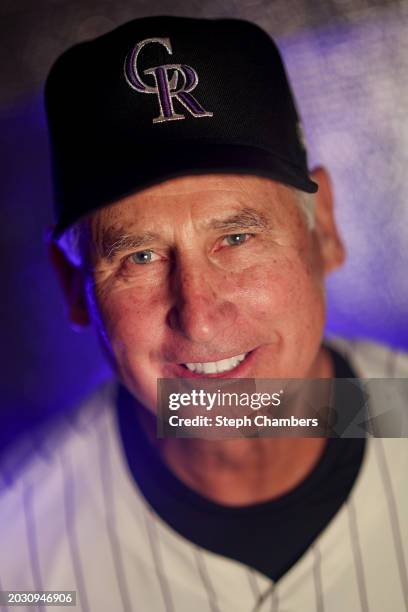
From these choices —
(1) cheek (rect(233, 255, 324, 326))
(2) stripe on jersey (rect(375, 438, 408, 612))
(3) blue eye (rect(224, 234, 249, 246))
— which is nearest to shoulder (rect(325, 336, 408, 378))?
(2) stripe on jersey (rect(375, 438, 408, 612))

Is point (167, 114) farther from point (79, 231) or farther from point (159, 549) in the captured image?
point (159, 549)

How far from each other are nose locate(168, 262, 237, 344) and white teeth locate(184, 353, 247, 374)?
7cm

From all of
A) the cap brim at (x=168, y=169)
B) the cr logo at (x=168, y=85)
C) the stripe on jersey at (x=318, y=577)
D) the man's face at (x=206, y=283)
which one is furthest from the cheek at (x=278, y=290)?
the stripe on jersey at (x=318, y=577)

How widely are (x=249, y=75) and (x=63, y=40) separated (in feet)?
1.55

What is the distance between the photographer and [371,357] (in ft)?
3.84

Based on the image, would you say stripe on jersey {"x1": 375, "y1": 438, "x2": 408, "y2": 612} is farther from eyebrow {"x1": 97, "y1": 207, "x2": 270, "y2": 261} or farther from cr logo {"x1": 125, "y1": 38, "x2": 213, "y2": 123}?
cr logo {"x1": 125, "y1": 38, "x2": 213, "y2": 123}

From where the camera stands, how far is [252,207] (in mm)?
885

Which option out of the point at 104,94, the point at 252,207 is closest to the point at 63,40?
the point at 104,94

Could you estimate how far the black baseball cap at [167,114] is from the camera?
2.86 feet

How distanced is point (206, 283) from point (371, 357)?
44cm

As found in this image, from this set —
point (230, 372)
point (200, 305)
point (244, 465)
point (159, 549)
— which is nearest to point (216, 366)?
point (230, 372)

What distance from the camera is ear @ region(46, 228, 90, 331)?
3.48ft

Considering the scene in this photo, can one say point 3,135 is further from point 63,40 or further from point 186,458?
point 186,458

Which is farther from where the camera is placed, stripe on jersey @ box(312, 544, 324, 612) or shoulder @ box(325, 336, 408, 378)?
shoulder @ box(325, 336, 408, 378)
